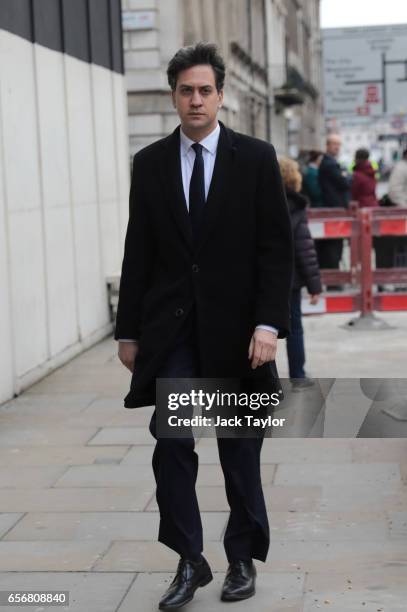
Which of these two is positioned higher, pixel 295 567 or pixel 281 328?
pixel 281 328

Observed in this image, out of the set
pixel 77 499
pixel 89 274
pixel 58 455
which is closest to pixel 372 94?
pixel 89 274

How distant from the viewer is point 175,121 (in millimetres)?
26016

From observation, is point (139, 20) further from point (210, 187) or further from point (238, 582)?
point (238, 582)

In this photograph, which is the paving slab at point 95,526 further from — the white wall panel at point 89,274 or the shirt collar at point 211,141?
the white wall panel at point 89,274

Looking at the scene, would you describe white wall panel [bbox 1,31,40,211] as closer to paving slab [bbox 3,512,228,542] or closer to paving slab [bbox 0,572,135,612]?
paving slab [bbox 3,512,228,542]

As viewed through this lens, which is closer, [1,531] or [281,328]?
[281,328]

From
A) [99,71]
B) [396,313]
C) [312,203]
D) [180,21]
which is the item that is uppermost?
[180,21]

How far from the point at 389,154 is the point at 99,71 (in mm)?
68870

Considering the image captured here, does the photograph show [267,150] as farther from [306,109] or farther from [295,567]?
[306,109]

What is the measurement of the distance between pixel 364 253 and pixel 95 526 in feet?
24.9

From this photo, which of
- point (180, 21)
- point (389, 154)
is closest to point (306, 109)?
point (389, 154)

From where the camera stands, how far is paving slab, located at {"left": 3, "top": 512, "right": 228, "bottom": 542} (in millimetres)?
5715

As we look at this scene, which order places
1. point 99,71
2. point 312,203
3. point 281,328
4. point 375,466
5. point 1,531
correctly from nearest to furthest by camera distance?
point 281,328 → point 1,531 → point 375,466 → point 99,71 → point 312,203

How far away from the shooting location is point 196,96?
4562 mm
